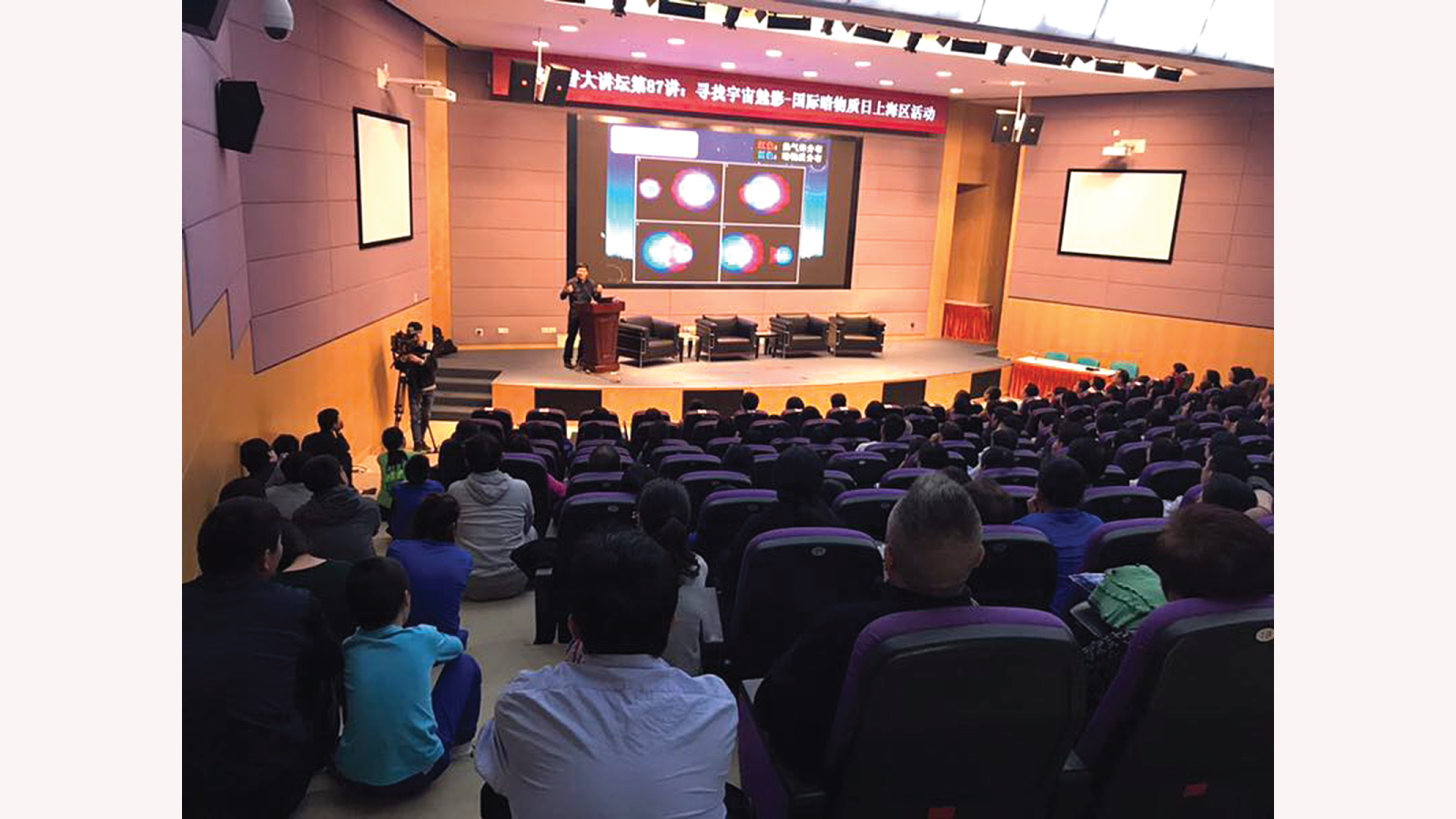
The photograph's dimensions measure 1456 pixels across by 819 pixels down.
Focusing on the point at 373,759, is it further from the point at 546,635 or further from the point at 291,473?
the point at 291,473

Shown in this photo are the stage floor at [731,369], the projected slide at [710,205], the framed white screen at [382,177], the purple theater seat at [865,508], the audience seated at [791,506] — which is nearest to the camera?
the audience seated at [791,506]

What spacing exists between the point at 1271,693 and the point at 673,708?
1359 millimetres

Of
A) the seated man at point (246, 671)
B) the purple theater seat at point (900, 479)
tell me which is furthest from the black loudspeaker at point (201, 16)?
the purple theater seat at point (900, 479)

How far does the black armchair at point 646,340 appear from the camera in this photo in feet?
38.3

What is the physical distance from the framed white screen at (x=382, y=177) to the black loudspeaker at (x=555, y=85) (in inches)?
66.4

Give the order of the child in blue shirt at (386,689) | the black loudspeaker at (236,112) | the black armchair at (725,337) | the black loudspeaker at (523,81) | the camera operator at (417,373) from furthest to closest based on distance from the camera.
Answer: the black armchair at (725,337) < the black loudspeaker at (523,81) < the camera operator at (417,373) < the black loudspeaker at (236,112) < the child in blue shirt at (386,689)

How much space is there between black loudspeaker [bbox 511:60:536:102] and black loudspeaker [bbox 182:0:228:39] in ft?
22.0

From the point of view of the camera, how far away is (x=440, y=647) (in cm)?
249

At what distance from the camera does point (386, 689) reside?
2402mm

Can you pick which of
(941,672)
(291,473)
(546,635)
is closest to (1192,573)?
(941,672)

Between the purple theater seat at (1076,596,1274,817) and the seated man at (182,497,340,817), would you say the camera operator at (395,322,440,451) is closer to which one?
the seated man at (182,497,340,817)

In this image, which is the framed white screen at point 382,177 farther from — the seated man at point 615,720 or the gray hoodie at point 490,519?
the seated man at point 615,720

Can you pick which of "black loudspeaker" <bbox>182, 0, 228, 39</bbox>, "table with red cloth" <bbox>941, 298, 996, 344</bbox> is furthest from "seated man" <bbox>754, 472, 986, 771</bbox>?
"table with red cloth" <bbox>941, 298, 996, 344</bbox>

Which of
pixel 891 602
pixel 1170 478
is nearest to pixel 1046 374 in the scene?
pixel 1170 478
